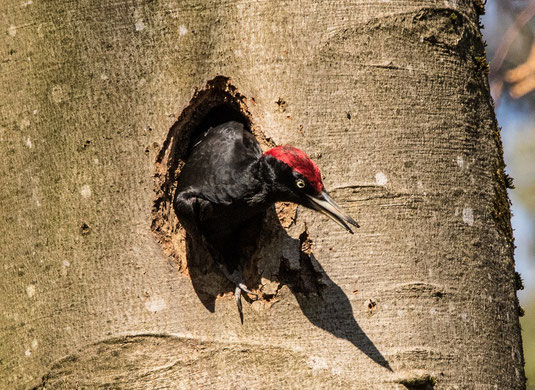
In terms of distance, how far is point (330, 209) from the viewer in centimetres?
249

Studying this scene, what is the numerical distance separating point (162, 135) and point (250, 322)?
2.63 feet

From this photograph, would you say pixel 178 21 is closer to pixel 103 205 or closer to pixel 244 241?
pixel 103 205

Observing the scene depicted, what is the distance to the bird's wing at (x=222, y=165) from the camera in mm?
2955

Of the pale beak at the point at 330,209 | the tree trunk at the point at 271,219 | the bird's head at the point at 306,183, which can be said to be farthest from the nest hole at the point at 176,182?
the pale beak at the point at 330,209

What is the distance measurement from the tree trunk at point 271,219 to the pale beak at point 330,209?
0.09 metres

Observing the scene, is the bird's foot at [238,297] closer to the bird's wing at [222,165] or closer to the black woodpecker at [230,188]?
the black woodpecker at [230,188]

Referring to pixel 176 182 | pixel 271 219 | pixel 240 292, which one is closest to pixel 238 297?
pixel 240 292

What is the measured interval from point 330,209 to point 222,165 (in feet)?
2.37

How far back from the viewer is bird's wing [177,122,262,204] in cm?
296

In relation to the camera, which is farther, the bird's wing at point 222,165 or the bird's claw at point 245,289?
the bird's wing at point 222,165

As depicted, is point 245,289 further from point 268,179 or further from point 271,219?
point 268,179

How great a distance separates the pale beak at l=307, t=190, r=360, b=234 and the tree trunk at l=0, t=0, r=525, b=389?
9cm

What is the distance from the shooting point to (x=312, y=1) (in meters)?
2.69

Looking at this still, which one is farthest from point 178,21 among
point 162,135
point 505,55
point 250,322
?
point 505,55
